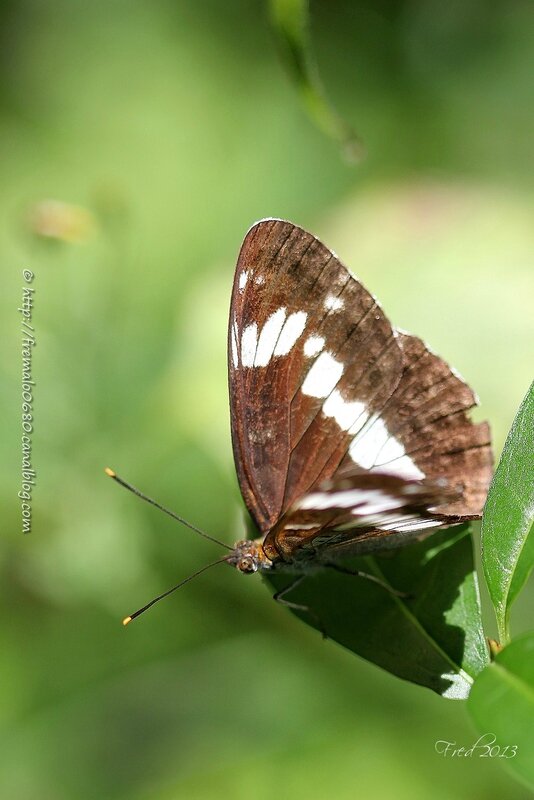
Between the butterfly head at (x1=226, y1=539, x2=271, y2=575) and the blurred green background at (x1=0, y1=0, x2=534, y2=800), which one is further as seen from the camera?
the blurred green background at (x1=0, y1=0, x2=534, y2=800)

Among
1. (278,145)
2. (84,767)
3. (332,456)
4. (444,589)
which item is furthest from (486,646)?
(278,145)

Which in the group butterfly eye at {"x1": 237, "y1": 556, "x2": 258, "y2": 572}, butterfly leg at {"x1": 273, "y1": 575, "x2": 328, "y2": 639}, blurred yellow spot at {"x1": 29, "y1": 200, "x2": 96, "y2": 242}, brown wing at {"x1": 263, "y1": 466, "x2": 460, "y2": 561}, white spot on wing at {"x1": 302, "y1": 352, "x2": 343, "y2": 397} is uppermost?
blurred yellow spot at {"x1": 29, "y1": 200, "x2": 96, "y2": 242}

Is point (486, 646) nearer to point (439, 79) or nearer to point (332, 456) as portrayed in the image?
point (332, 456)

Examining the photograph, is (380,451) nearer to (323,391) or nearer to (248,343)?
(323,391)

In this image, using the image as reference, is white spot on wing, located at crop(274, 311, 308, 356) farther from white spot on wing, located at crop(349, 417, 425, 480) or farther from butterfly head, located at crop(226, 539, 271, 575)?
butterfly head, located at crop(226, 539, 271, 575)

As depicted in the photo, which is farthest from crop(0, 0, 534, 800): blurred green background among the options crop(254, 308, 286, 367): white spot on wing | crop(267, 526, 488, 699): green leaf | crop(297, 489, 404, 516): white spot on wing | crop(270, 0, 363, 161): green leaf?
crop(270, 0, 363, 161): green leaf

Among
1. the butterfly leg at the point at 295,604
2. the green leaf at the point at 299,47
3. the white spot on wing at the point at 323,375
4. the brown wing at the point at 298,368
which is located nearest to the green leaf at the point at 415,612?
the butterfly leg at the point at 295,604

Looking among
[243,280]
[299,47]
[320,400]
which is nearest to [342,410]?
[320,400]
